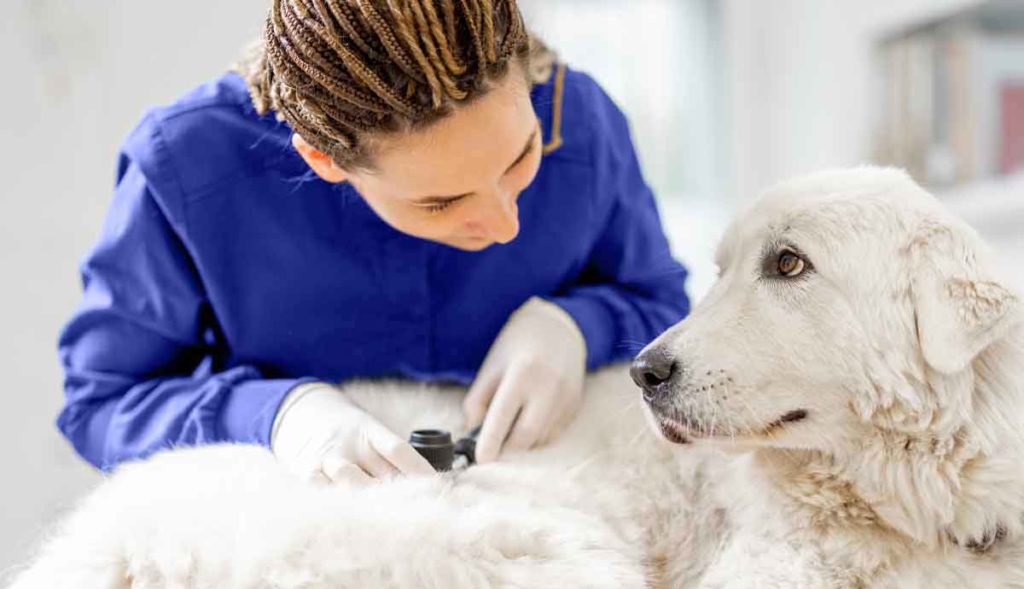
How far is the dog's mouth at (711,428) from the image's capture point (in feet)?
3.46

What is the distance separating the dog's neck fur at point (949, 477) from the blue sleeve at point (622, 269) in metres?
0.42

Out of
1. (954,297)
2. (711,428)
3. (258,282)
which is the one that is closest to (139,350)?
(258,282)

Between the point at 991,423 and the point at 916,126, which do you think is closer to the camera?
the point at 991,423

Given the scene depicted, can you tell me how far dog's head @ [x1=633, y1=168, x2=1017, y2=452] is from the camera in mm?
1008

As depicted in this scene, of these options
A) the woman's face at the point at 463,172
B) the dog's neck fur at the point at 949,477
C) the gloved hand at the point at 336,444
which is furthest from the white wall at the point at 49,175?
the dog's neck fur at the point at 949,477

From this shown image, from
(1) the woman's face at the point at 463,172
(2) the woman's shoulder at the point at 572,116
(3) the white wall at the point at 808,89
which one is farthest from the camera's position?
(3) the white wall at the point at 808,89

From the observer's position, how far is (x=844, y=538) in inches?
40.6

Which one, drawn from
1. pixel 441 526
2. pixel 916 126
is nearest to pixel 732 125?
pixel 916 126

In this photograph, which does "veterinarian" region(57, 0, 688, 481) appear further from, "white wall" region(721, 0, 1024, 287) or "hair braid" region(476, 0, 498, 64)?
"white wall" region(721, 0, 1024, 287)

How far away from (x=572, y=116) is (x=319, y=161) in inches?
16.1

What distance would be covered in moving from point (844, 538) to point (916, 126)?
2269 mm

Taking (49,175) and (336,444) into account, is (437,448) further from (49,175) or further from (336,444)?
(49,175)

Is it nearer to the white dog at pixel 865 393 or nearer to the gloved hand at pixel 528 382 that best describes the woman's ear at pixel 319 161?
the gloved hand at pixel 528 382

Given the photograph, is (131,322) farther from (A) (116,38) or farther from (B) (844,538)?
(A) (116,38)
